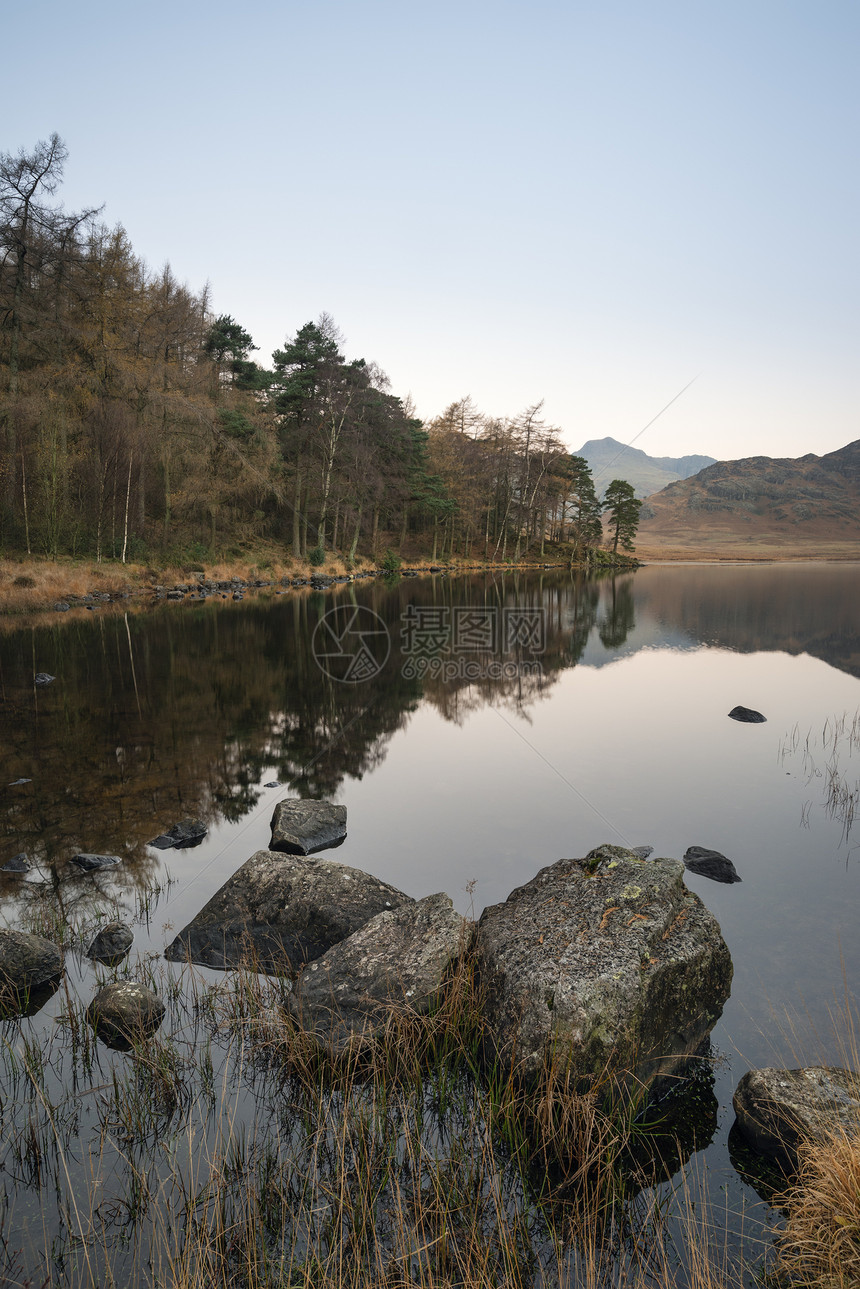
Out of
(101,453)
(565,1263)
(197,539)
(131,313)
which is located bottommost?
(565,1263)

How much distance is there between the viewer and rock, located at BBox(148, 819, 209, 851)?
8008mm

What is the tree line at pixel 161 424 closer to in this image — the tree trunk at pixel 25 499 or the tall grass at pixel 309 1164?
the tree trunk at pixel 25 499

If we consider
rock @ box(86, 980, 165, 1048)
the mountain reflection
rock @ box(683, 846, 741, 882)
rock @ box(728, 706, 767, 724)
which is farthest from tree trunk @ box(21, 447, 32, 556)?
rock @ box(683, 846, 741, 882)

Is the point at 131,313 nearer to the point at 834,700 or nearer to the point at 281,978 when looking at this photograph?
the point at 834,700

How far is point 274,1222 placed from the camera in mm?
3359

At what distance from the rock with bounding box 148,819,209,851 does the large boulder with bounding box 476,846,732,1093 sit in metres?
4.31

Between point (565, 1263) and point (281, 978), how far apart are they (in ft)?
9.21

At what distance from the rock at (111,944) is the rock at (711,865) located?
562 centimetres

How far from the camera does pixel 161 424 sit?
39.2m

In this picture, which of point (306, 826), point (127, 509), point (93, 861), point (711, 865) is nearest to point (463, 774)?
point (306, 826)

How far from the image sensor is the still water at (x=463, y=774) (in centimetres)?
609

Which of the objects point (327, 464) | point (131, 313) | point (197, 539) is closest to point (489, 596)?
point (327, 464)

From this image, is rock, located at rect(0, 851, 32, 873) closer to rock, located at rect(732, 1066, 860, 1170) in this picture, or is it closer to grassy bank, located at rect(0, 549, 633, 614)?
rock, located at rect(732, 1066, 860, 1170)

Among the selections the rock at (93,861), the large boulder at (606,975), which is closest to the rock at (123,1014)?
the large boulder at (606,975)
